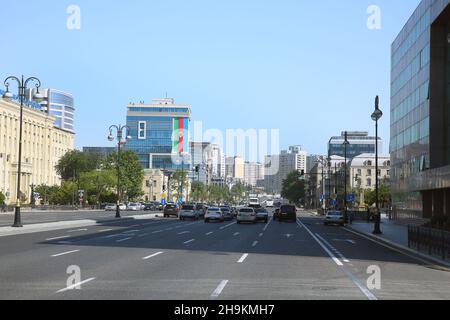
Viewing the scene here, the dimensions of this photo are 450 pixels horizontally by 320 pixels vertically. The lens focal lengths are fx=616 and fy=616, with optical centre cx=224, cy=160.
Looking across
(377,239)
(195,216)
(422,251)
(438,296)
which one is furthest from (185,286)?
(195,216)

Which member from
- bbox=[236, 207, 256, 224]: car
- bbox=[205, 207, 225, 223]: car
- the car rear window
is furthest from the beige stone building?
bbox=[236, 207, 256, 224]: car

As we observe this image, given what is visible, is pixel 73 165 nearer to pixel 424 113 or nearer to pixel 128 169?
pixel 128 169

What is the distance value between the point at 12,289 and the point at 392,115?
61.9 metres

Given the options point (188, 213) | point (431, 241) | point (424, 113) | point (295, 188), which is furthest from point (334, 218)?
point (295, 188)

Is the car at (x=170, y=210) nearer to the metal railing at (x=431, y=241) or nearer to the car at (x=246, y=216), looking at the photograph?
the car at (x=246, y=216)

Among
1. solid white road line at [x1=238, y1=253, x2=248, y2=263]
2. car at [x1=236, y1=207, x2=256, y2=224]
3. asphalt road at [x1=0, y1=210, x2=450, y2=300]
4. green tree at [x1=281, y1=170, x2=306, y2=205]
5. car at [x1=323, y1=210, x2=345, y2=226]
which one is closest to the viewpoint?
asphalt road at [x1=0, y1=210, x2=450, y2=300]

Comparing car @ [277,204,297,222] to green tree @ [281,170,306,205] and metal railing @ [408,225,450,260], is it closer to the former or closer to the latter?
metal railing @ [408,225,450,260]

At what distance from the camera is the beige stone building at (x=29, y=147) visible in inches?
5044

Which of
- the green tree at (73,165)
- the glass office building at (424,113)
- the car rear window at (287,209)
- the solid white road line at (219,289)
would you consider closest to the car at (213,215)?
the car rear window at (287,209)

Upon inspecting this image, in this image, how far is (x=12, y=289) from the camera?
12695 mm

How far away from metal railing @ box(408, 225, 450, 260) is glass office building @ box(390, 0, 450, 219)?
45.0ft

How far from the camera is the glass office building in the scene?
4881cm

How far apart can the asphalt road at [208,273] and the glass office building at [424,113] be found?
22.2 metres
